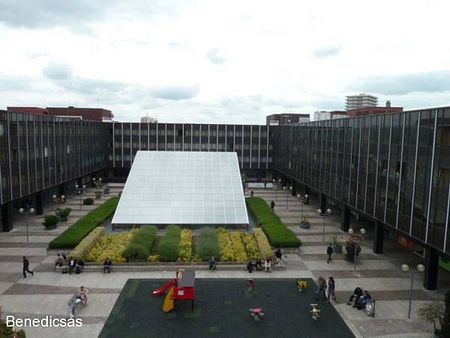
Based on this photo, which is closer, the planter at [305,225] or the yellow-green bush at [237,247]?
the yellow-green bush at [237,247]

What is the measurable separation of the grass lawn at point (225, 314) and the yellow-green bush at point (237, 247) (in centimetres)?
404

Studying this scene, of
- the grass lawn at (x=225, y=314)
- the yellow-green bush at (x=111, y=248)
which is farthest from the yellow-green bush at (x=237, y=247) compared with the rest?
the yellow-green bush at (x=111, y=248)

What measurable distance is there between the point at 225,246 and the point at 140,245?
7.21 metres

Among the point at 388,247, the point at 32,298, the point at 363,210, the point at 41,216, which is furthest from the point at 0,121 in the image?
the point at 388,247

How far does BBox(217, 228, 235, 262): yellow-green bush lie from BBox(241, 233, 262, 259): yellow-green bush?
1.43 m

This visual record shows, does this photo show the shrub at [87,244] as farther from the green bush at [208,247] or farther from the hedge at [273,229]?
the hedge at [273,229]

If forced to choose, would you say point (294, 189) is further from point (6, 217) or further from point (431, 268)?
point (6, 217)

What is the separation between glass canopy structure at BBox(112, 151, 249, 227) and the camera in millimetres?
40906

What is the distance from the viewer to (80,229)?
3806 centimetres

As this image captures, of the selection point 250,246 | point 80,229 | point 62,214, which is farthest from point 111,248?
point 62,214

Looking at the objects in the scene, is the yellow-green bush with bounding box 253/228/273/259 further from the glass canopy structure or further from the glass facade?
the glass facade

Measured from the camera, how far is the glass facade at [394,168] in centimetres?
2434

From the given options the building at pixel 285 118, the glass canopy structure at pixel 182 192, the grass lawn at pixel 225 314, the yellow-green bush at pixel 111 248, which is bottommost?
the grass lawn at pixel 225 314

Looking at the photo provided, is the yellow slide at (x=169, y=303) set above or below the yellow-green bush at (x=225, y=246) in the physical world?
below
